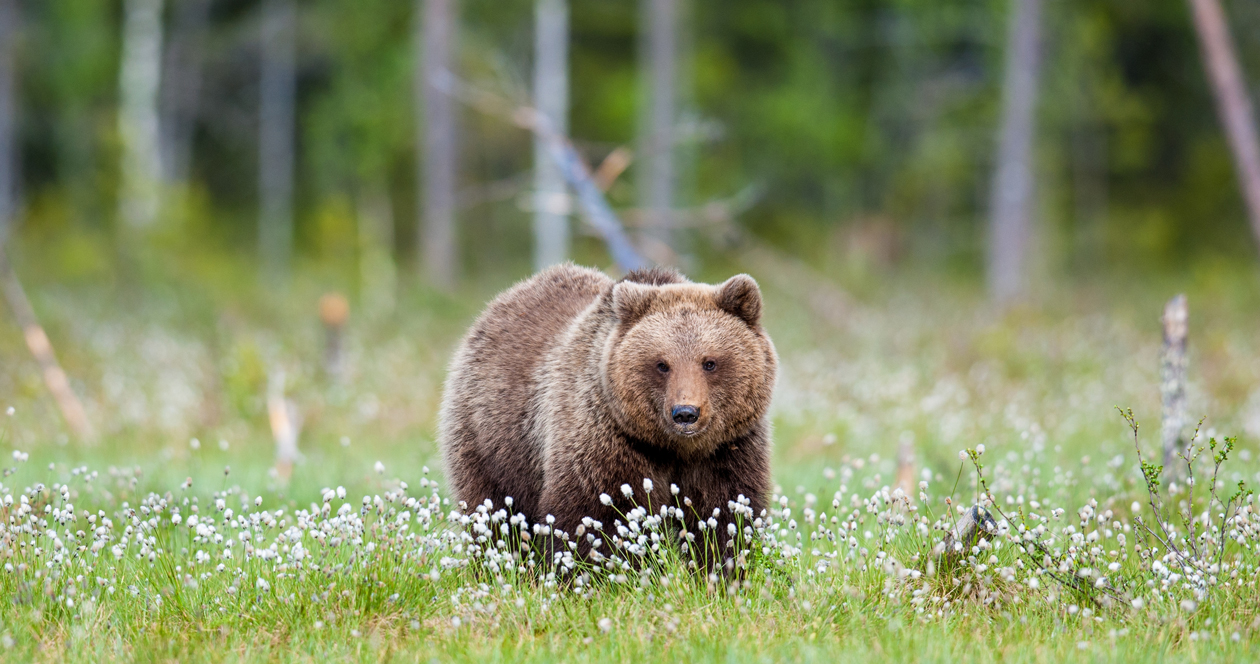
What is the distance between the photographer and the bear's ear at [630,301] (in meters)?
4.87

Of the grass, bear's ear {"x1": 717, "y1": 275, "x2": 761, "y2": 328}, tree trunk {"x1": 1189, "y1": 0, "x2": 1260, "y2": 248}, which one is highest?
tree trunk {"x1": 1189, "y1": 0, "x2": 1260, "y2": 248}

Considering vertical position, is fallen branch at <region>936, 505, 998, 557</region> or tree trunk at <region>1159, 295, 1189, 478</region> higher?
tree trunk at <region>1159, 295, 1189, 478</region>

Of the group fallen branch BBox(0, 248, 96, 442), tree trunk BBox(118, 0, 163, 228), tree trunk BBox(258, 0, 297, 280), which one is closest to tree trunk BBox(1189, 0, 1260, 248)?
fallen branch BBox(0, 248, 96, 442)

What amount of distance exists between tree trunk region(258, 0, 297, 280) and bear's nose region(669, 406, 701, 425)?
3283 cm

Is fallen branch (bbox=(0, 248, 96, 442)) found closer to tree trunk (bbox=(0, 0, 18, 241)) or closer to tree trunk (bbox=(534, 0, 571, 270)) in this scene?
tree trunk (bbox=(534, 0, 571, 270))

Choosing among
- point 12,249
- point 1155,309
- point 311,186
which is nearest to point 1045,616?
point 1155,309

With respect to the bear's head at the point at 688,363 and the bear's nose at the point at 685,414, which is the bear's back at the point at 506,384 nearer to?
the bear's head at the point at 688,363

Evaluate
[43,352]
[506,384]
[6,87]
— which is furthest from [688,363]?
[6,87]

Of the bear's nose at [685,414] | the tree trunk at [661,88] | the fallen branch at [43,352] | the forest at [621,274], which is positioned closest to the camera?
the forest at [621,274]

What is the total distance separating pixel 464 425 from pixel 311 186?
38.8 metres

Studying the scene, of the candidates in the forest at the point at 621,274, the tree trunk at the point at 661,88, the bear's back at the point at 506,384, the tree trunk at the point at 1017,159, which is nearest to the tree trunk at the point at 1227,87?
the forest at the point at 621,274

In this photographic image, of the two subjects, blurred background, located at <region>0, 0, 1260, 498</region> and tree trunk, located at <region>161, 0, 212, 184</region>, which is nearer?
blurred background, located at <region>0, 0, 1260, 498</region>

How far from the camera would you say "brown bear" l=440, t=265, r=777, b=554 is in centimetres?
471

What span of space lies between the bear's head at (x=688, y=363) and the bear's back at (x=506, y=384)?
60cm
